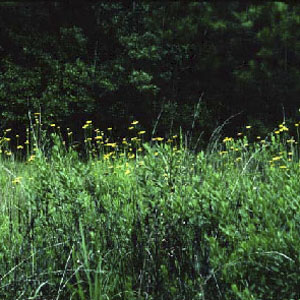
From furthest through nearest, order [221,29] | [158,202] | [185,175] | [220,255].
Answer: [221,29] → [185,175] → [158,202] → [220,255]

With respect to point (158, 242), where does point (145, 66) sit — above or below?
below

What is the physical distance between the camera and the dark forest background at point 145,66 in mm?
10398

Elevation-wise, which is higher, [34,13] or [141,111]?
[34,13]

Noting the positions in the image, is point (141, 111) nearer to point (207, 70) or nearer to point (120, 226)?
point (207, 70)

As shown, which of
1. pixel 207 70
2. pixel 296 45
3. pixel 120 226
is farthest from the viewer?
pixel 207 70

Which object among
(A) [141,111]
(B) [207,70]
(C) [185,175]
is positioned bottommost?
(A) [141,111]

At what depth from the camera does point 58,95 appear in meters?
11.8

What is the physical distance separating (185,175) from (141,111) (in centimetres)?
859

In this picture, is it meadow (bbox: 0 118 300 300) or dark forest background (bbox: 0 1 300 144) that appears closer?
meadow (bbox: 0 118 300 300)

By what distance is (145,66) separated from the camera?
12094mm

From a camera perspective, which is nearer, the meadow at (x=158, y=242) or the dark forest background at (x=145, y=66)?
the meadow at (x=158, y=242)

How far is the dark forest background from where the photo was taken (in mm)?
10398

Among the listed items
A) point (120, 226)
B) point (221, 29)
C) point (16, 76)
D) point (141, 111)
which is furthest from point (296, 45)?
point (120, 226)

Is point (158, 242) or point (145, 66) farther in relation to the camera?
point (145, 66)
